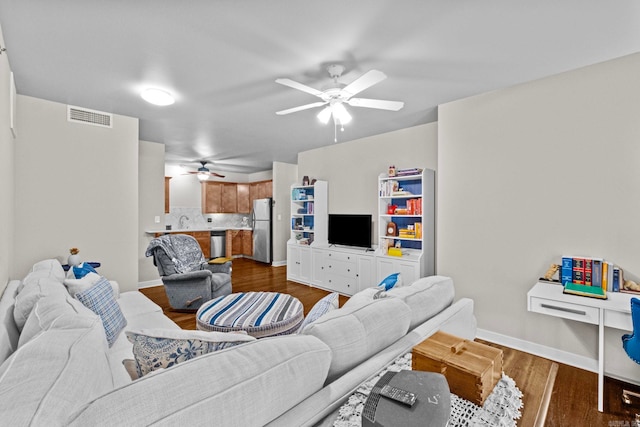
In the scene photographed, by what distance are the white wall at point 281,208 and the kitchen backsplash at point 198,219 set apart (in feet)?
7.14

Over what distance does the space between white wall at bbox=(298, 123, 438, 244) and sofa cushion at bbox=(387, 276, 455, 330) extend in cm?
261

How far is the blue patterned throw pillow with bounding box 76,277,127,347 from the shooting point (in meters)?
1.91

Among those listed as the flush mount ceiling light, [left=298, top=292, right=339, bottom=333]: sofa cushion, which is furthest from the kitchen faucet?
[left=298, top=292, right=339, bottom=333]: sofa cushion

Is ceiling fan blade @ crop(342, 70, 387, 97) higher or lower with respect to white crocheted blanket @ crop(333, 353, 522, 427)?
higher

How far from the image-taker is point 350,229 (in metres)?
4.89

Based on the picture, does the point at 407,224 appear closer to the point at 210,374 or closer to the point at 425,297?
the point at 425,297

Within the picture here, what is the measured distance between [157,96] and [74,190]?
164 cm

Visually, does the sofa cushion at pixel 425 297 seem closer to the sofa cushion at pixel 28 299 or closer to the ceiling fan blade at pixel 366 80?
the ceiling fan blade at pixel 366 80

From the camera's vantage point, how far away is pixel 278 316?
240cm

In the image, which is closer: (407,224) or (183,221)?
(407,224)

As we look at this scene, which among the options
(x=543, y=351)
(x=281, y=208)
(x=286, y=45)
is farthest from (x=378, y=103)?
(x=281, y=208)

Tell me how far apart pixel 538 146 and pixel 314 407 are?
3.14 m

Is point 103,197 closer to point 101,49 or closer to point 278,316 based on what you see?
point 101,49

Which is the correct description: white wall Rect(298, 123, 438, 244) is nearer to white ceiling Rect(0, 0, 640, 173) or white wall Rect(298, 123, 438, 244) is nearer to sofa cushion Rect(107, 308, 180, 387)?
white ceiling Rect(0, 0, 640, 173)
